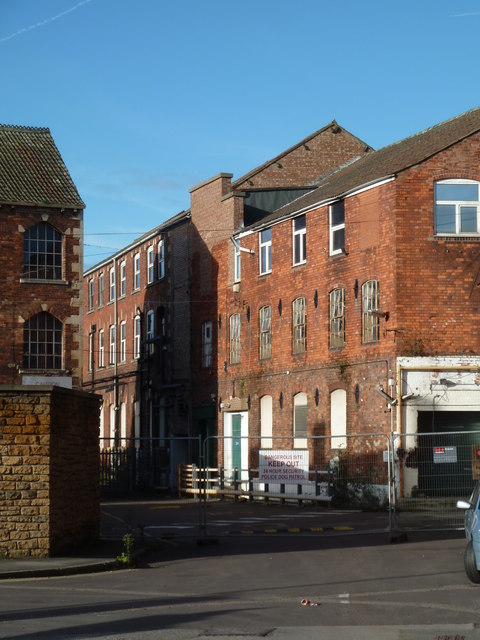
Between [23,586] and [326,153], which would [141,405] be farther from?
[23,586]

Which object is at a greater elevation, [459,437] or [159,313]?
[159,313]

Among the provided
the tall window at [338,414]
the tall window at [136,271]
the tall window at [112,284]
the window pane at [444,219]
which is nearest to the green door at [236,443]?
the tall window at [338,414]

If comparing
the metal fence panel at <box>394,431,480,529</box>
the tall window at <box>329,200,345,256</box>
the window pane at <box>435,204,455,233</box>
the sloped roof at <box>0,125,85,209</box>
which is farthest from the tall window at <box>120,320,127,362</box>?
the metal fence panel at <box>394,431,480,529</box>

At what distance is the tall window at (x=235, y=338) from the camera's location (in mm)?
44188

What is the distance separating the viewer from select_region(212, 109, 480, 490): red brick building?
108ft

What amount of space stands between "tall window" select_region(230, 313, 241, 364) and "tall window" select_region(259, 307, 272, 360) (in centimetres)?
205

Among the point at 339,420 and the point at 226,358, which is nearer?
the point at 339,420

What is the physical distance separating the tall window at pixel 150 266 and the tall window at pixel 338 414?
18738 millimetres

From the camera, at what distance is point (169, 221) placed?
5278 centimetres

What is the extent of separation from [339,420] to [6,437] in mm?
18945

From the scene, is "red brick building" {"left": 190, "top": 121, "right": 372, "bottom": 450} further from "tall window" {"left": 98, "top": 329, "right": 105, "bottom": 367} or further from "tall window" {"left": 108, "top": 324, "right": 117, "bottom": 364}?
"tall window" {"left": 98, "top": 329, "right": 105, "bottom": 367}

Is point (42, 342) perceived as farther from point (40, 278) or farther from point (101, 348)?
point (101, 348)

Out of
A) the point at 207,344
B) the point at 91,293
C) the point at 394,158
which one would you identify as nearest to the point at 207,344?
the point at 207,344

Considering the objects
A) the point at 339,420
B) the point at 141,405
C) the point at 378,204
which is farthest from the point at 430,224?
the point at 141,405
